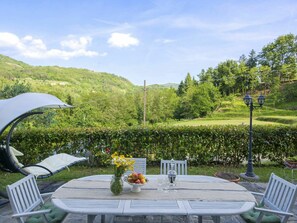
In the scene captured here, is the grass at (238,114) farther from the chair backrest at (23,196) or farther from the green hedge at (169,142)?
the chair backrest at (23,196)

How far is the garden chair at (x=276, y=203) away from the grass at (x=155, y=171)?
9.87ft

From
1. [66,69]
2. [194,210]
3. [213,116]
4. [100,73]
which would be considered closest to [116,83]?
[100,73]

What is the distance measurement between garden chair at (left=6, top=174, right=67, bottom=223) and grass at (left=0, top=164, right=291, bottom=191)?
111 inches

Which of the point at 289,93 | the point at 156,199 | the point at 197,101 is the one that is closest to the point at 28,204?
the point at 156,199

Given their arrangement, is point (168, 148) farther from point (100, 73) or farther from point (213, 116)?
point (213, 116)

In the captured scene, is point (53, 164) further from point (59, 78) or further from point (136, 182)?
point (59, 78)

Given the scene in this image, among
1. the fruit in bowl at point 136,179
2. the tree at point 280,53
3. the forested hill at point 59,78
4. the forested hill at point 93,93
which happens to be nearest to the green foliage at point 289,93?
the tree at point 280,53

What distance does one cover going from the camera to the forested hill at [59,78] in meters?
19.9

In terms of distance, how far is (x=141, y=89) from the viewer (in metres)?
28.0

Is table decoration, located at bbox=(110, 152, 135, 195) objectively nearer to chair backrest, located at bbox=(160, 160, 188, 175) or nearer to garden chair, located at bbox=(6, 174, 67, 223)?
garden chair, located at bbox=(6, 174, 67, 223)

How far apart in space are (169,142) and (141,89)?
2147cm

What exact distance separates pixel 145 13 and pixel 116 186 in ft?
Answer: 37.4

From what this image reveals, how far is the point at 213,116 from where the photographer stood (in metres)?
33.8

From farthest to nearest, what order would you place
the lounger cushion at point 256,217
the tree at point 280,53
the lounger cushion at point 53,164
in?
the tree at point 280,53 → the lounger cushion at point 53,164 → the lounger cushion at point 256,217
